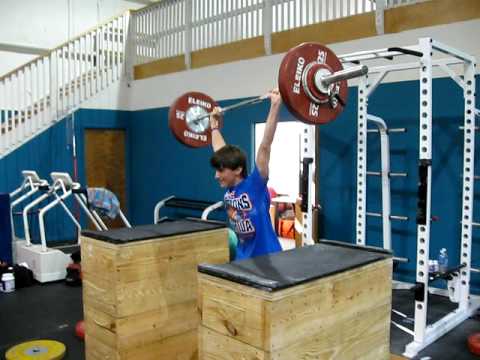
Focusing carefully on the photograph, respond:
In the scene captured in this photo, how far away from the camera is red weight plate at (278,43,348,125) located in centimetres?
216

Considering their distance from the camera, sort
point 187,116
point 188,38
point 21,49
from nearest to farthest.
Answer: point 187,116 < point 188,38 < point 21,49

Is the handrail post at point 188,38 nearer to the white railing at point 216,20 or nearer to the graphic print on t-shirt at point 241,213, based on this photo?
the white railing at point 216,20

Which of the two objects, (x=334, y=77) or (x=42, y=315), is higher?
(x=334, y=77)

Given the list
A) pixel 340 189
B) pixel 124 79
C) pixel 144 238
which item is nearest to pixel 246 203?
pixel 144 238

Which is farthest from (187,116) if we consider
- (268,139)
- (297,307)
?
(297,307)

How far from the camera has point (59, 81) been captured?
6.91m

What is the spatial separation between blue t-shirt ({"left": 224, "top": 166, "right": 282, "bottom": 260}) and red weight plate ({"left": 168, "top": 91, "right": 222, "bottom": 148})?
100 cm

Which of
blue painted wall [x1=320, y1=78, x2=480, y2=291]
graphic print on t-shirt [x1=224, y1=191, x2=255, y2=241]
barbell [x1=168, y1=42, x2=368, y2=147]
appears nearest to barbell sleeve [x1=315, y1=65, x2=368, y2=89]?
barbell [x1=168, y1=42, x2=368, y2=147]

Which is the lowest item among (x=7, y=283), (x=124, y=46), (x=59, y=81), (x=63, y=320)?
(x=63, y=320)

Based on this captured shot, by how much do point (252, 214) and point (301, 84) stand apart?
667mm

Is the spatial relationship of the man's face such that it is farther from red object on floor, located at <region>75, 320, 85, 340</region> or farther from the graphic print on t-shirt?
red object on floor, located at <region>75, 320, 85, 340</region>

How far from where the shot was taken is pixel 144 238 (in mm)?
2445

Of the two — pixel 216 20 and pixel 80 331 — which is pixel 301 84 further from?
pixel 216 20

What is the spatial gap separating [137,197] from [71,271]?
9.08 feet
